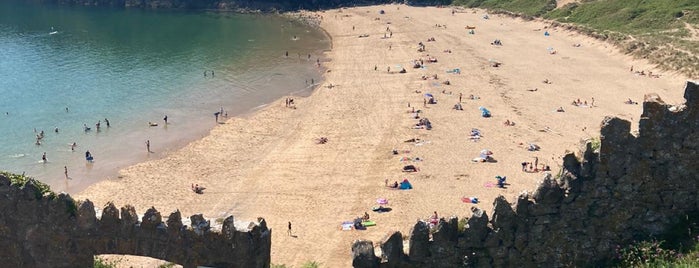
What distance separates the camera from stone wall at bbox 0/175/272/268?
18.9m

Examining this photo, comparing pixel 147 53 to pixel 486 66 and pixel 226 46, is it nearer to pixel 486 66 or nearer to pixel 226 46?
pixel 226 46

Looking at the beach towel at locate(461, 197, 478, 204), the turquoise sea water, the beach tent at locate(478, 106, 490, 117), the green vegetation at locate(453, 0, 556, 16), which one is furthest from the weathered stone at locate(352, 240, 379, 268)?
the green vegetation at locate(453, 0, 556, 16)

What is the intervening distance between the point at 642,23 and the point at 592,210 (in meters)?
86.0

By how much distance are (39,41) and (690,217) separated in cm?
10640

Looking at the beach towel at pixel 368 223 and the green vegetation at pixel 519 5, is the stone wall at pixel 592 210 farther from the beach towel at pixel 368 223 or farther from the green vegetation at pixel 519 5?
the green vegetation at pixel 519 5

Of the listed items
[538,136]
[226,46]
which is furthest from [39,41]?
[538,136]

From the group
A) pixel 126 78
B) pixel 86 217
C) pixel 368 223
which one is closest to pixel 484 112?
pixel 368 223

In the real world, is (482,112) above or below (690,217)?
below

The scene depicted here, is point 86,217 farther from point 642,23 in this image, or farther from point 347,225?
point 642,23

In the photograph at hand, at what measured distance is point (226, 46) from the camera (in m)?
101

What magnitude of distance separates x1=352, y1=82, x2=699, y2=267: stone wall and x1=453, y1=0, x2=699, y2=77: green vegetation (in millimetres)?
59614

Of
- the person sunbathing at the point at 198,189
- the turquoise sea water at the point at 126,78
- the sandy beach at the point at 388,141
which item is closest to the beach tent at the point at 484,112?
the sandy beach at the point at 388,141

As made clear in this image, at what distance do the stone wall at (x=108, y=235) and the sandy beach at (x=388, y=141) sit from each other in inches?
376

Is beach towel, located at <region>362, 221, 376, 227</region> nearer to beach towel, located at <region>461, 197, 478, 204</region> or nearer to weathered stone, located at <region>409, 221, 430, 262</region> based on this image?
beach towel, located at <region>461, 197, 478, 204</region>
